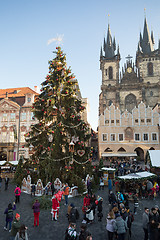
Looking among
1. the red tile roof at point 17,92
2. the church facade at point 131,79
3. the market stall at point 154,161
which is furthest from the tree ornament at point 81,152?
the church facade at point 131,79

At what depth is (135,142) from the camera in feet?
119

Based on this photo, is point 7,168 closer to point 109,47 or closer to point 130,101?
point 130,101

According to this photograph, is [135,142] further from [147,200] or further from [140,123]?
[147,200]

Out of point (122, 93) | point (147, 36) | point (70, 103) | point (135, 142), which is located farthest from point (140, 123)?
point (147, 36)

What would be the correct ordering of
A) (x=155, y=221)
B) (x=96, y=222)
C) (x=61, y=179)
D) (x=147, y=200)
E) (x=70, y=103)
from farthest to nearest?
(x=70, y=103), (x=61, y=179), (x=147, y=200), (x=96, y=222), (x=155, y=221)

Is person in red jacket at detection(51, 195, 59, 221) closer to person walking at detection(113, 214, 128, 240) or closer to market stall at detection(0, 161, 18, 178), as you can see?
person walking at detection(113, 214, 128, 240)

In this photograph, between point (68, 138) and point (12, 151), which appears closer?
point (68, 138)

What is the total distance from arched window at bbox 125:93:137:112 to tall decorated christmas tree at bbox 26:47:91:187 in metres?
38.0

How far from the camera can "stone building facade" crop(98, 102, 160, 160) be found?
36000mm

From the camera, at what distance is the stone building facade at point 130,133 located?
36.0 metres

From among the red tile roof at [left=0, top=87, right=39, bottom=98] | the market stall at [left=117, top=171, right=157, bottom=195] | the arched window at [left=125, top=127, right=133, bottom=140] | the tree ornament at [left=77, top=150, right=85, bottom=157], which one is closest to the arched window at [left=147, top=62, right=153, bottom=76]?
the arched window at [left=125, top=127, right=133, bottom=140]

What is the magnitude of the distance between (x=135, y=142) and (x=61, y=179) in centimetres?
2413

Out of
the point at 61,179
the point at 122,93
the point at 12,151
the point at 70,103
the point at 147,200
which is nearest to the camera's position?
the point at 147,200

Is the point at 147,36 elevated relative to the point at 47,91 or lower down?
elevated
